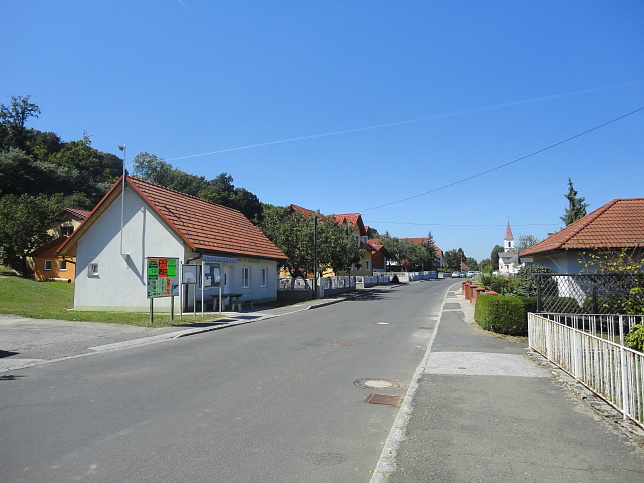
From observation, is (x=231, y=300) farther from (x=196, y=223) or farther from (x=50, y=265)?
(x=50, y=265)

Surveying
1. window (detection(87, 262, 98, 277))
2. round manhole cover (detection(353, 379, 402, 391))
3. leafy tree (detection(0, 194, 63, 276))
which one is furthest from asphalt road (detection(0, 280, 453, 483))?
leafy tree (detection(0, 194, 63, 276))

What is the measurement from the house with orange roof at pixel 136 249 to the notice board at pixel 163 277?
2.84m

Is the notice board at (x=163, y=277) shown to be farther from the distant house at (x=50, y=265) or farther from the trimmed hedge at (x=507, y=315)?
the distant house at (x=50, y=265)

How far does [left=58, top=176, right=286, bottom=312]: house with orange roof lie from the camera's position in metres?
22.4

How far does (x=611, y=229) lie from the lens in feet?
62.2

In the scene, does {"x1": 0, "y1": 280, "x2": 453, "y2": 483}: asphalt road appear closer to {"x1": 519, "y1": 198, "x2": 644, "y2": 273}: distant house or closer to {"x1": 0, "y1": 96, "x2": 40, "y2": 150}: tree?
{"x1": 519, "y1": 198, "x2": 644, "y2": 273}: distant house

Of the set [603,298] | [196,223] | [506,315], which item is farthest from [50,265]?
[603,298]

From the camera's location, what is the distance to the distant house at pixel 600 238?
57.5 ft

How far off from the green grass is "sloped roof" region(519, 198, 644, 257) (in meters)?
15.0

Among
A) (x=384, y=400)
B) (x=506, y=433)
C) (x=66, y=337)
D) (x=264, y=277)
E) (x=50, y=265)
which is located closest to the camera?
(x=506, y=433)

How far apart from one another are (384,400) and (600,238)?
15.1 m

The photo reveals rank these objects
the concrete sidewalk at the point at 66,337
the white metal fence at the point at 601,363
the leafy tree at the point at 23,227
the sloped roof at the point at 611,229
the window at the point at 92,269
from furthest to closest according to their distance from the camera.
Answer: the leafy tree at the point at 23,227 < the window at the point at 92,269 < the sloped roof at the point at 611,229 < the concrete sidewalk at the point at 66,337 < the white metal fence at the point at 601,363

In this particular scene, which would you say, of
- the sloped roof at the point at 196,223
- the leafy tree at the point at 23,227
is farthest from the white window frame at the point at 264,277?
the leafy tree at the point at 23,227

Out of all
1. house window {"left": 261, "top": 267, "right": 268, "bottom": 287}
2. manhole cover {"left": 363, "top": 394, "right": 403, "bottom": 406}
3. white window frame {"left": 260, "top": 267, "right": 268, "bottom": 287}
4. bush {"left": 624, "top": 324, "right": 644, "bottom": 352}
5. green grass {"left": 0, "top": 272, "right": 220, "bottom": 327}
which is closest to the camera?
manhole cover {"left": 363, "top": 394, "right": 403, "bottom": 406}
